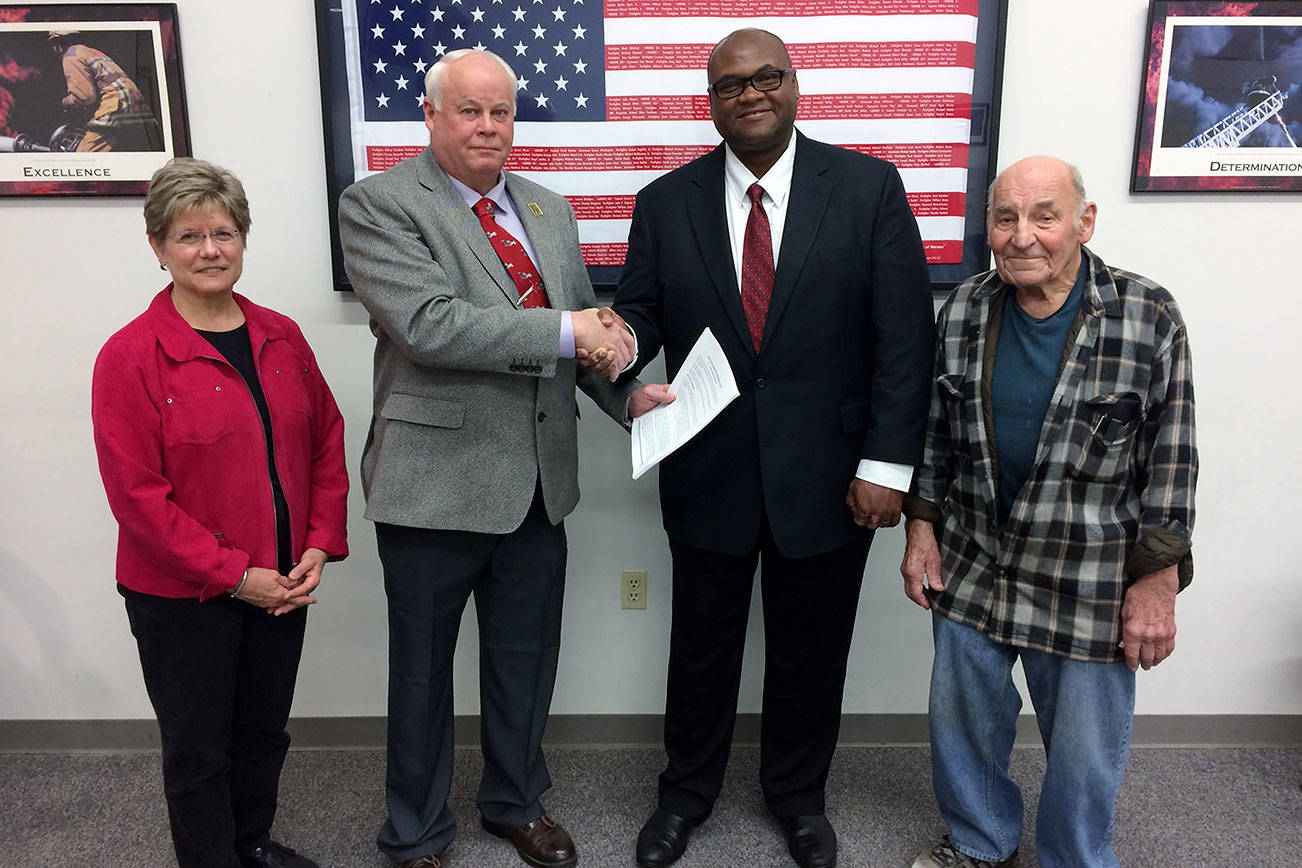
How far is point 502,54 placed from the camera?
2.07 m

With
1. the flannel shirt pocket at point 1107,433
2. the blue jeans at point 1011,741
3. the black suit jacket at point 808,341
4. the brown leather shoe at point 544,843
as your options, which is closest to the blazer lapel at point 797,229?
the black suit jacket at point 808,341

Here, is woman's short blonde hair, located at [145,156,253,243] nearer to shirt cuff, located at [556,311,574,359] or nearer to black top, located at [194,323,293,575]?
black top, located at [194,323,293,575]

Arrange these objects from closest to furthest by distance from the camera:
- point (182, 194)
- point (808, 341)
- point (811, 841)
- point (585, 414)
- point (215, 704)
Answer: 1. point (182, 194)
2. point (215, 704)
3. point (808, 341)
4. point (811, 841)
5. point (585, 414)

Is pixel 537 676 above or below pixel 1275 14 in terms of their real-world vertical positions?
below

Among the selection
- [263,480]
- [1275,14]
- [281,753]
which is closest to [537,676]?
[281,753]

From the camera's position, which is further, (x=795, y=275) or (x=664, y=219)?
(x=664, y=219)

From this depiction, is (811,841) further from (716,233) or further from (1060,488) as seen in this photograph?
(716,233)

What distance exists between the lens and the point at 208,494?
1.54 metres

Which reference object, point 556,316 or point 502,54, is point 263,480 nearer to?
point 556,316

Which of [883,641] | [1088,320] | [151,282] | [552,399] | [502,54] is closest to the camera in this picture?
[1088,320]

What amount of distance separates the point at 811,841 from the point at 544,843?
0.60 meters

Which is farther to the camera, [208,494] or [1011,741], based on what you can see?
[1011,741]

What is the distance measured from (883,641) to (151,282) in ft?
7.14

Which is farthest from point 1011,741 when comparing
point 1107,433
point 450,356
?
point 450,356
